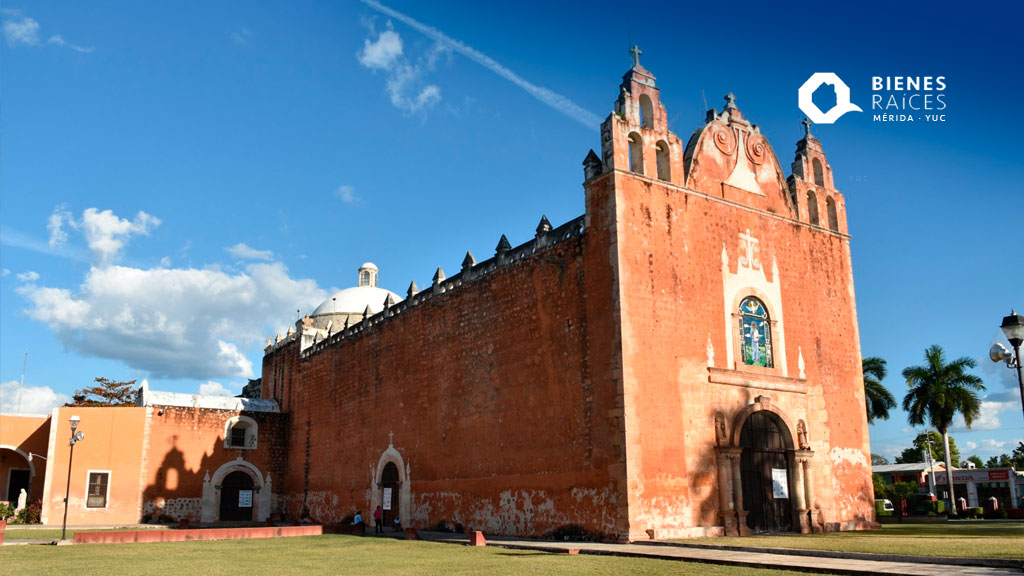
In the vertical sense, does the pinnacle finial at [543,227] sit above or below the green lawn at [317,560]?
above

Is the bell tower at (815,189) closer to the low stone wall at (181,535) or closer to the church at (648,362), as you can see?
the church at (648,362)

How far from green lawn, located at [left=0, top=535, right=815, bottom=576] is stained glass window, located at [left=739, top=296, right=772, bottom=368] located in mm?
7251

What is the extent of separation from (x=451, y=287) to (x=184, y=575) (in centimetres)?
1274

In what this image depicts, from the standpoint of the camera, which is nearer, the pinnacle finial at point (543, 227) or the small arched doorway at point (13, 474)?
the pinnacle finial at point (543, 227)

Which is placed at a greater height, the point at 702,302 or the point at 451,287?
the point at 451,287

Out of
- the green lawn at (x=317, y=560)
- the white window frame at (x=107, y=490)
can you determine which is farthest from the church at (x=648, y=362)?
the white window frame at (x=107, y=490)

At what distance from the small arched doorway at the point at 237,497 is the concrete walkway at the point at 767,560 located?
1812 cm

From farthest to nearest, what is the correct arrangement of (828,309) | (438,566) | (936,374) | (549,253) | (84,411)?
(936,374), (84,411), (828,309), (549,253), (438,566)

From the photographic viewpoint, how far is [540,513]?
17.7 metres

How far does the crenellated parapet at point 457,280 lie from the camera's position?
18875 mm

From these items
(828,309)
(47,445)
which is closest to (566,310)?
(828,309)

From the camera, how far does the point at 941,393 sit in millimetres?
34094

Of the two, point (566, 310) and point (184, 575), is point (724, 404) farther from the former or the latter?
point (184, 575)

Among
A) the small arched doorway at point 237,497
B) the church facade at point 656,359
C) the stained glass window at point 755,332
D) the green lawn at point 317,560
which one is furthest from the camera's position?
the small arched doorway at point 237,497
